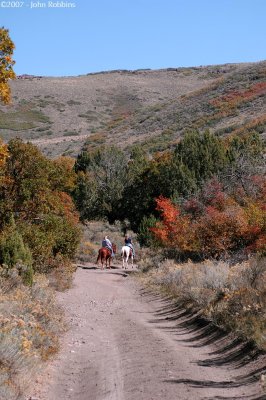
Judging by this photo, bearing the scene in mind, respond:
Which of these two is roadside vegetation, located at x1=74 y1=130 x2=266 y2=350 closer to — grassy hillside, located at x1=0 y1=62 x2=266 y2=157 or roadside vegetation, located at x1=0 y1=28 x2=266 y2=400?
roadside vegetation, located at x1=0 y1=28 x2=266 y2=400

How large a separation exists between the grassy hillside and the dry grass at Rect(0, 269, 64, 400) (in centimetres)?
3849

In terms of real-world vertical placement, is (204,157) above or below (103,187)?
above

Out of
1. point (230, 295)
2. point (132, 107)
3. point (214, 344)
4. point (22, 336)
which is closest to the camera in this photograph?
point (22, 336)

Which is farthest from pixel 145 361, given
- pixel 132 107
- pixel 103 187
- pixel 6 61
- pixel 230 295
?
pixel 132 107

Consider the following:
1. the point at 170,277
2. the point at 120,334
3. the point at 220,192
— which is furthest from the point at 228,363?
the point at 220,192

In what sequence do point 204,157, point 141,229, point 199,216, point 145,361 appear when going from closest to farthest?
1. point 145,361
2. point 199,216
3. point 141,229
4. point 204,157

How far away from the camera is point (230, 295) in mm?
12656

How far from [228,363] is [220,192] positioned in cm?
1868

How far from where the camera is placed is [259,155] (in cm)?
3678

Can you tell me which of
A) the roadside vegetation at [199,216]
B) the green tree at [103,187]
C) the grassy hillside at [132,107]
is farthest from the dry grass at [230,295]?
the grassy hillside at [132,107]

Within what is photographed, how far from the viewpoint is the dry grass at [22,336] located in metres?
7.83

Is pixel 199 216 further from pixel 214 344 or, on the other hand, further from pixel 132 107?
pixel 132 107

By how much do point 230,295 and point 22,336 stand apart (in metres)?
5.66

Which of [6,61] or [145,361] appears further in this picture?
[6,61]
